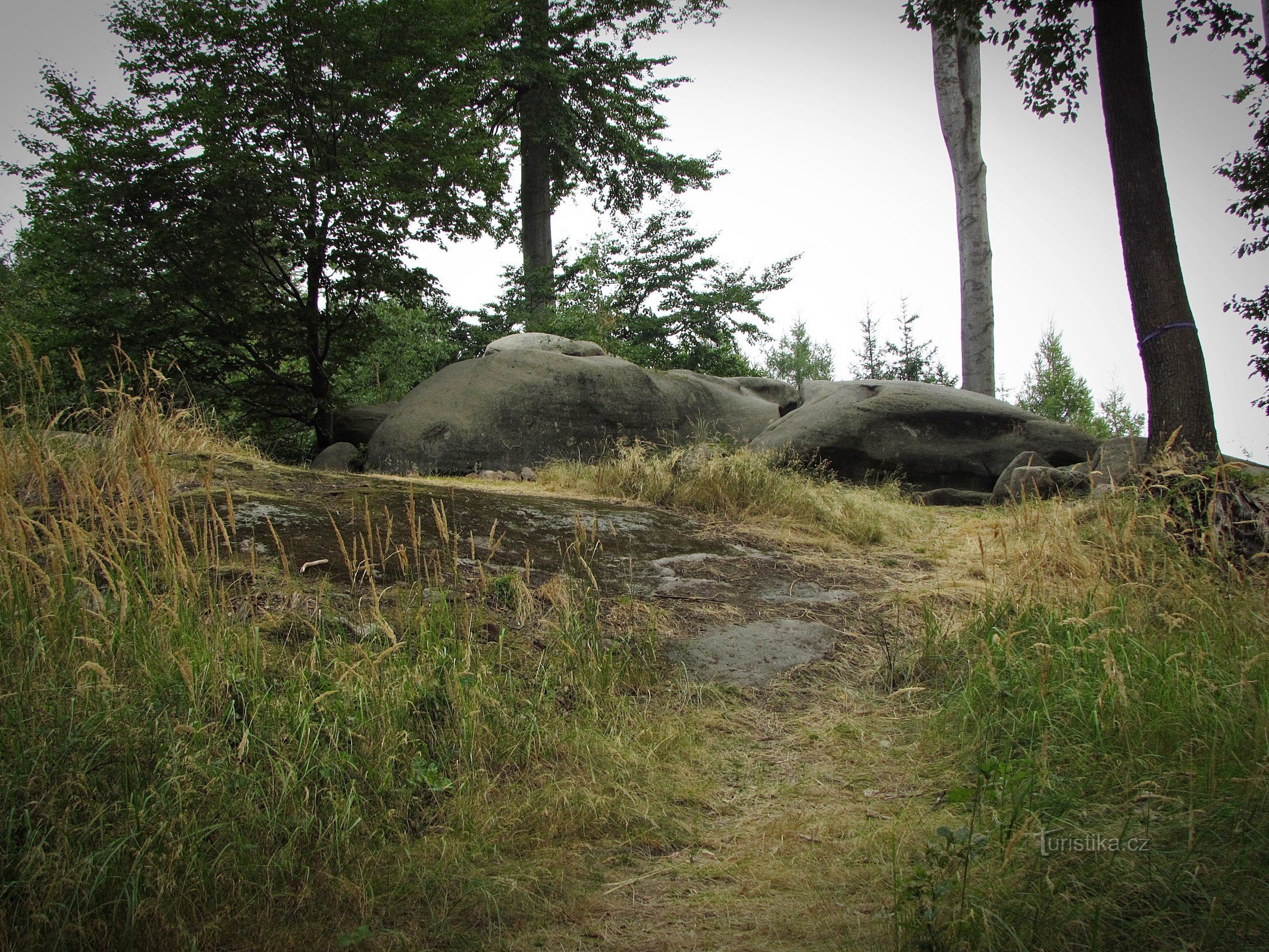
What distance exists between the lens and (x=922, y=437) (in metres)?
9.61

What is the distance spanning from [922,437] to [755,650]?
21.8 feet

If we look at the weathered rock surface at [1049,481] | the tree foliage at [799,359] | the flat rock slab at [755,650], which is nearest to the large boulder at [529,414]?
the weathered rock surface at [1049,481]

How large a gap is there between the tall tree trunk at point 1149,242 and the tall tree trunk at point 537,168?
29.6ft

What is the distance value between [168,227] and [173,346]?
4.07 feet

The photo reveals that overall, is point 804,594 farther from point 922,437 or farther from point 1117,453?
point 922,437

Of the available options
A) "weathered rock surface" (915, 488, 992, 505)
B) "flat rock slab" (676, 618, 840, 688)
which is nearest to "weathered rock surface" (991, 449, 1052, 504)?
"weathered rock surface" (915, 488, 992, 505)

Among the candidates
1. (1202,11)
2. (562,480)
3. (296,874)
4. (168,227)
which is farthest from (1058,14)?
(168,227)

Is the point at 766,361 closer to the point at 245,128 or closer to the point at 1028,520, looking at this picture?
the point at 245,128

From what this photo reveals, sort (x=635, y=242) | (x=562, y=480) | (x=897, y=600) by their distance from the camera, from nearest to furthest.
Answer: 1. (x=897, y=600)
2. (x=562, y=480)
3. (x=635, y=242)

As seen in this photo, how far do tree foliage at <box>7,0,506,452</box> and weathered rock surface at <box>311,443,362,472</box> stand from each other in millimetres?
792

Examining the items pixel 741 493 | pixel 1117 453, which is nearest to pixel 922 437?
pixel 1117 453

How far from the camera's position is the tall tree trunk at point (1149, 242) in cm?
553

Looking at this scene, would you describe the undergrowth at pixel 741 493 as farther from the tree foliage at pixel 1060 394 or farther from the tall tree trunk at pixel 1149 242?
the tree foliage at pixel 1060 394

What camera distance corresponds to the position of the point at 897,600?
4.46 meters
